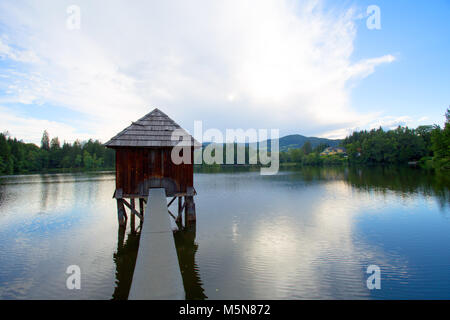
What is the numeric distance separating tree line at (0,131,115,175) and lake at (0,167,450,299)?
71546 mm

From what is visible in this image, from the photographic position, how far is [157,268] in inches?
174

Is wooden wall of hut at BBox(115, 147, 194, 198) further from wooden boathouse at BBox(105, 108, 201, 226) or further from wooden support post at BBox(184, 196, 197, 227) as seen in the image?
wooden support post at BBox(184, 196, 197, 227)

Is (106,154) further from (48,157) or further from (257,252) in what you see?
(257,252)

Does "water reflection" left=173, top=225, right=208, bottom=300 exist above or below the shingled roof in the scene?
below

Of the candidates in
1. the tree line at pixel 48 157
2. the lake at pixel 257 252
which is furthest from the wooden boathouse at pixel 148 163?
the tree line at pixel 48 157

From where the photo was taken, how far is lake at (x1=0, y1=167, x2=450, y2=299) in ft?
24.1

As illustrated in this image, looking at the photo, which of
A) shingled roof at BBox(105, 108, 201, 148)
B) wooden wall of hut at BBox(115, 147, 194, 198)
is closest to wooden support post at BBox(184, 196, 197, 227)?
wooden wall of hut at BBox(115, 147, 194, 198)

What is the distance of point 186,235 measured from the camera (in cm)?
1258

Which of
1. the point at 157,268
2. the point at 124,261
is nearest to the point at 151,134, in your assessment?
the point at 124,261

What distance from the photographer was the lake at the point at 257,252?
733cm
